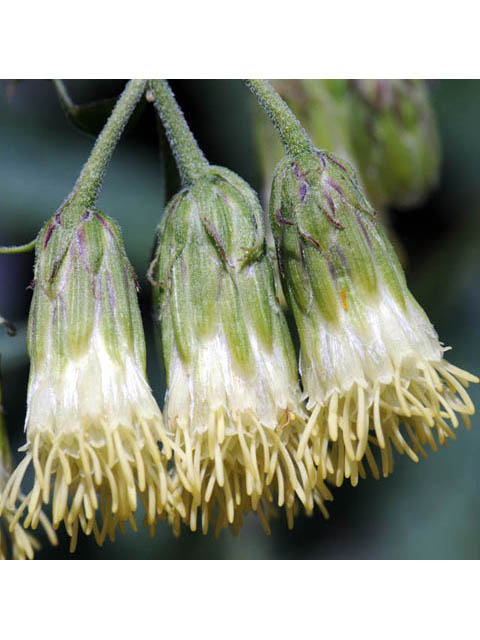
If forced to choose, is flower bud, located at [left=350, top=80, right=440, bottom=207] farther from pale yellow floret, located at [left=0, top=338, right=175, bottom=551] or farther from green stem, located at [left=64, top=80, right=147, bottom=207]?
pale yellow floret, located at [left=0, top=338, right=175, bottom=551]

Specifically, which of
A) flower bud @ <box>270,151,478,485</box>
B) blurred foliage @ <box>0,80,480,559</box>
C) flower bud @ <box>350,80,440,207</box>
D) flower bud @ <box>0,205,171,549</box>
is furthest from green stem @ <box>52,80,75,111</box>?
flower bud @ <box>350,80,440,207</box>

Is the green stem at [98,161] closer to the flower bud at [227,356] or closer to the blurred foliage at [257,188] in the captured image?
the flower bud at [227,356]

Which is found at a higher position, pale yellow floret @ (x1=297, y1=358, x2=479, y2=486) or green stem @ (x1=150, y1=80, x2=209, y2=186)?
green stem @ (x1=150, y1=80, x2=209, y2=186)

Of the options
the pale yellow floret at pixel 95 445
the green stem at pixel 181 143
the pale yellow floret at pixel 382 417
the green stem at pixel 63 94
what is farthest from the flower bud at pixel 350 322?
the green stem at pixel 63 94

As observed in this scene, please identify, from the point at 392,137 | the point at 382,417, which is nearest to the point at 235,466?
the point at 382,417

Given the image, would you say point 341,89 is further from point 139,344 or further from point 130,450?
point 130,450

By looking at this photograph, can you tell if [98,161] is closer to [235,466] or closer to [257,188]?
[235,466]
